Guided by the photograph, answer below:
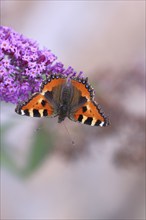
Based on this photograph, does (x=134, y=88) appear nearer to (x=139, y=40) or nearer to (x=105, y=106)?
(x=105, y=106)

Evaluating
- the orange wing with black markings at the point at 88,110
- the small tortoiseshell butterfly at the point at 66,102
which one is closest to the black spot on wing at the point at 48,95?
the small tortoiseshell butterfly at the point at 66,102

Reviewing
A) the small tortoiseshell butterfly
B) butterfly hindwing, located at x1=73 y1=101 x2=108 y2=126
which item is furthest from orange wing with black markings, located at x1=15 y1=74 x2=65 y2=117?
butterfly hindwing, located at x1=73 y1=101 x2=108 y2=126

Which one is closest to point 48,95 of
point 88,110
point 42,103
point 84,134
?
point 42,103

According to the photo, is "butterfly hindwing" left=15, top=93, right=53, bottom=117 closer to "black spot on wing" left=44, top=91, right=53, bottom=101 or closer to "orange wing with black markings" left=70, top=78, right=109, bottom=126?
"black spot on wing" left=44, top=91, right=53, bottom=101

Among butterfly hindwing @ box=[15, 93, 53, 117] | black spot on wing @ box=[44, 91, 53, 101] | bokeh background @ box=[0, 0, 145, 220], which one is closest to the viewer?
butterfly hindwing @ box=[15, 93, 53, 117]

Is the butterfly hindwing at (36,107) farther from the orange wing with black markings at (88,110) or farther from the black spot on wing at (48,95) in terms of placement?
the orange wing with black markings at (88,110)

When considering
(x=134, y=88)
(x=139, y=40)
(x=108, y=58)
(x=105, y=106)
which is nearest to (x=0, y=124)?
(x=105, y=106)
